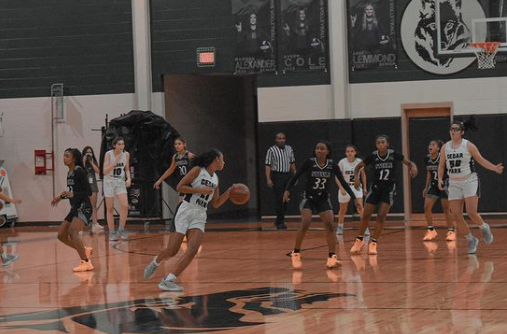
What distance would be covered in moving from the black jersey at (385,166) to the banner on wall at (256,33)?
906 cm

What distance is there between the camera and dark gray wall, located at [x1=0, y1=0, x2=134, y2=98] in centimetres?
2433

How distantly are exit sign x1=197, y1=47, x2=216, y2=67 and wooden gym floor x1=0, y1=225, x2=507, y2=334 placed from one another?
7.71 m

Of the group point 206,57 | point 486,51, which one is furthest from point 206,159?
point 206,57

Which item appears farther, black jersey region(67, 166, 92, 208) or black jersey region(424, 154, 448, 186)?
black jersey region(424, 154, 448, 186)

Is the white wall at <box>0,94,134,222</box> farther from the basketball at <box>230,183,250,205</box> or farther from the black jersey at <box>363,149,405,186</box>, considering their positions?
the basketball at <box>230,183,250,205</box>

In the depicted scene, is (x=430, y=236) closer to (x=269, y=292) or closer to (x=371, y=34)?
(x=269, y=292)

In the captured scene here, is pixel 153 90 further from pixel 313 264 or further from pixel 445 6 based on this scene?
pixel 313 264

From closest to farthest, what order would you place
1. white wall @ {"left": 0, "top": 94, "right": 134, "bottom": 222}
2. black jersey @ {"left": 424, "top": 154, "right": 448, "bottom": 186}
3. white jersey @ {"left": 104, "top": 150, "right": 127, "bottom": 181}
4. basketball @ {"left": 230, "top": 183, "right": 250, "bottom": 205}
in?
basketball @ {"left": 230, "top": 183, "right": 250, "bottom": 205}
black jersey @ {"left": 424, "top": 154, "right": 448, "bottom": 186}
white jersey @ {"left": 104, "top": 150, "right": 127, "bottom": 181}
white wall @ {"left": 0, "top": 94, "right": 134, "bottom": 222}

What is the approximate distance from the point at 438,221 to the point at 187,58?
24.4 ft

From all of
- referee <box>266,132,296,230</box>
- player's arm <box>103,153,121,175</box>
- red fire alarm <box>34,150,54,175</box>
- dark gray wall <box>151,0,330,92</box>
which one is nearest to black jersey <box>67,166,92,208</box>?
player's arm <box>103,153,121,175</box>

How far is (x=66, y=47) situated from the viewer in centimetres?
2466

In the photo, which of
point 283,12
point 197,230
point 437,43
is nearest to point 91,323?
point 197,230

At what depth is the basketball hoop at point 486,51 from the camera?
18.8m

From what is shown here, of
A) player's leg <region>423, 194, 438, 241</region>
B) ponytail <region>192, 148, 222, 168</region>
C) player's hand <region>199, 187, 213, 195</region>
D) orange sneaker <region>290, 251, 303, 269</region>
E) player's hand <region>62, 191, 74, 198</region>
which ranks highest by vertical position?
ponytail <region>192, 148, 222, 168</region>
